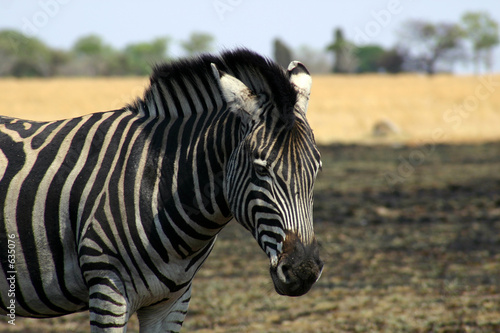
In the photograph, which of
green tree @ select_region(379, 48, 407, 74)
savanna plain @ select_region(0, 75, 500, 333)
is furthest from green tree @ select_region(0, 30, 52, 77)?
savanna plain @ select_region(0, 75, 500, 333)

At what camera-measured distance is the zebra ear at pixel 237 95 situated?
2.92 m

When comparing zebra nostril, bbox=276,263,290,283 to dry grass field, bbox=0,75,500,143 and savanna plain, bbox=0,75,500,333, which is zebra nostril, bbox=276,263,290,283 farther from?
dry grass field, bbox=0,75,500,143

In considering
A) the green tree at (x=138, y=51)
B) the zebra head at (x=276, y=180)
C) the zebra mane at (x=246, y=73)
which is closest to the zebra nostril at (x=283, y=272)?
the zebra head at (x=276, y=180)

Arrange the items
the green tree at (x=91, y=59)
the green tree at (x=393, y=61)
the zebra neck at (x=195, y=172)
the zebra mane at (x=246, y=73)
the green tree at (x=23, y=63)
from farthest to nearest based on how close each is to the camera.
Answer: the green tree at (x=393, y=61), the green tree at (x=91, y=59), the green tree at (x=23, y=63), the zebra neck at (x=195, y=172), the zebra mane at (x=246, y=73)

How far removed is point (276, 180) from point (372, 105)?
35.4 m

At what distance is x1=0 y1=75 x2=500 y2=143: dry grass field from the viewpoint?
98.8 ft

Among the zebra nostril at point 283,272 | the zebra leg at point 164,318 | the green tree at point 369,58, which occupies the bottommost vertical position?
the zebra leg at point 164,318

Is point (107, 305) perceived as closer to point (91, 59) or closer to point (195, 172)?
point (195, 172)

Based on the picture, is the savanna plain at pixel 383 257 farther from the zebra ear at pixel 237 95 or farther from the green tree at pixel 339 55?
the green tree at pixel 339 55

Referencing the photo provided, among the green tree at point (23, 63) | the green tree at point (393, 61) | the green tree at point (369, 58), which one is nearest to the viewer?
the green tree at point (23, 63)

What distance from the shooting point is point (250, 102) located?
9.61ft

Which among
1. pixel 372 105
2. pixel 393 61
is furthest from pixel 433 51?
pixel 372 105

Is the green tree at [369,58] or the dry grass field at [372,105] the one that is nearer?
the dry grass field at [372,105]

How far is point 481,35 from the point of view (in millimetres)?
86812
